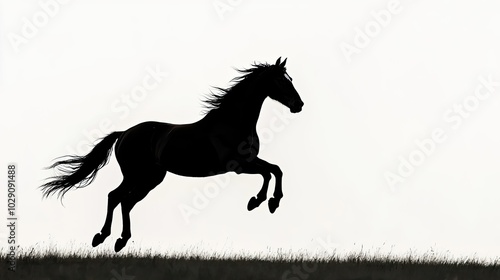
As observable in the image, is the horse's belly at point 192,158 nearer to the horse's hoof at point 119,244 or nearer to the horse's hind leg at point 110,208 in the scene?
the horse's hind leg at point 110,208

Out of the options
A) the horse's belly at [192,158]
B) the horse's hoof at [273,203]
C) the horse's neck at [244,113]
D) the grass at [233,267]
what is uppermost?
the horse's neck at [244,113]

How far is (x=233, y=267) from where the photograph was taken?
8.66 metres

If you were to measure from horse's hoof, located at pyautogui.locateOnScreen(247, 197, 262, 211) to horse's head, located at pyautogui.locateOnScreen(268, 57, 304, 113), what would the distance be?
123 cm

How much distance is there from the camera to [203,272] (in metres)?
8.15

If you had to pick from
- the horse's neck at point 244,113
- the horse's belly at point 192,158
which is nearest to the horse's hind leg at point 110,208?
the horse's belly at point 192,158

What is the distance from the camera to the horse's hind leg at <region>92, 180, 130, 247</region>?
31.8 feet

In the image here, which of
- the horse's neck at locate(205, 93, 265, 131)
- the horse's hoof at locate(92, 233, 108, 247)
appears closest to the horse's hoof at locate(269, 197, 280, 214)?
the horse's neck at locate(205, 93, 265, 131)

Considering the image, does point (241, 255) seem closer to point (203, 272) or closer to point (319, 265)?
point (319, 265)

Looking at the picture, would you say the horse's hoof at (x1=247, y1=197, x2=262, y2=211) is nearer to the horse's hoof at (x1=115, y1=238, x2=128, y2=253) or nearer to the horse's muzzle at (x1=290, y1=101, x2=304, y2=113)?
the horse's muzzle at (x1=290, y1=101, x2=304, y2=113)

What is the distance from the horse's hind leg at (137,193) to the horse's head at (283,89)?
1.91m

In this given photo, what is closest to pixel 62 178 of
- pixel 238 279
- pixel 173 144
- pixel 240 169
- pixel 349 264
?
pixel 173 144

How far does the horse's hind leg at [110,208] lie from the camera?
9.69 metres

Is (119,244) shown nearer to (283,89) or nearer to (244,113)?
(244,113)

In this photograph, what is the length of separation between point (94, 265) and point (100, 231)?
3.18ft
